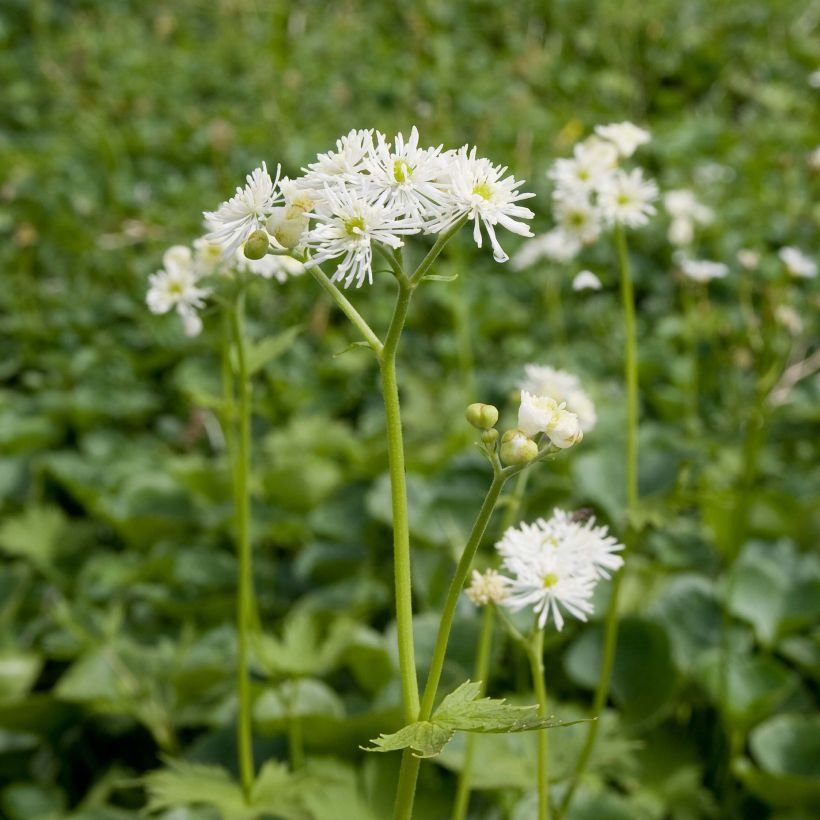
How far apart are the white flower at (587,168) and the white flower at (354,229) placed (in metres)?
0.52

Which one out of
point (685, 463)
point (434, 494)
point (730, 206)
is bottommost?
point (685, 463)

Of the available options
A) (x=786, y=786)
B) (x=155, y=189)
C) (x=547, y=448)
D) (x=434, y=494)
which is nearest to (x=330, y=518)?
(x=434, y=494)

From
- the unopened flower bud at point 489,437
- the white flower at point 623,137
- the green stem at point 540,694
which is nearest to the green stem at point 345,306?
the unopened flower bud at point 489,437

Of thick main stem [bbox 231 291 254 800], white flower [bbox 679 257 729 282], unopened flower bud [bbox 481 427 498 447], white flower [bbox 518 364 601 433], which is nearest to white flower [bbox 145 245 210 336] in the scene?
thick main stem [bbox 231 291 254 800]

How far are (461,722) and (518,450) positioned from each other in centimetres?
22

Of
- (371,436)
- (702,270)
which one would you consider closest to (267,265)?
(702,270)

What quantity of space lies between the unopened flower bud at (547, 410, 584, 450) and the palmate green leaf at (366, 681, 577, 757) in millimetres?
209

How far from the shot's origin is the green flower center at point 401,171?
0.74 m

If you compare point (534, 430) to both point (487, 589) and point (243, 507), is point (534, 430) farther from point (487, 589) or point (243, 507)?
point (243, 507)

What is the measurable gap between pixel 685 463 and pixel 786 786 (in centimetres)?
59

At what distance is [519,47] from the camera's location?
4988 mm

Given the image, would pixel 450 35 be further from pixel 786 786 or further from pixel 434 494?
pixel 786 786

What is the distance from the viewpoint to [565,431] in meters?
0.77

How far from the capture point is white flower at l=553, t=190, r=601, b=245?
1274 millimetres
